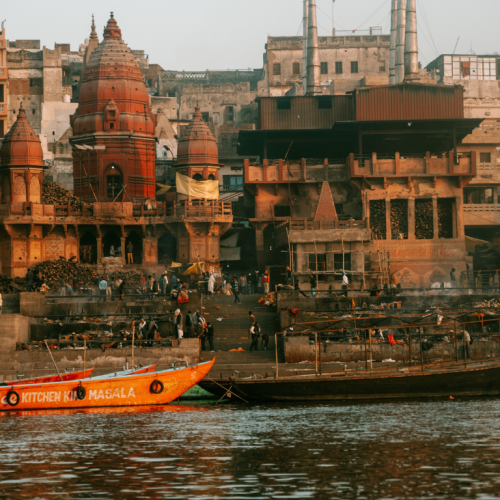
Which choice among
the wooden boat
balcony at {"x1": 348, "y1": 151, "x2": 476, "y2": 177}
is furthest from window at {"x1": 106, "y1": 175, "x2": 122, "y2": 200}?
the wooden boat

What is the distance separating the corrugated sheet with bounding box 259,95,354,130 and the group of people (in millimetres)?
26092

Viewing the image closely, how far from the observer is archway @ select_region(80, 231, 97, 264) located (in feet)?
205

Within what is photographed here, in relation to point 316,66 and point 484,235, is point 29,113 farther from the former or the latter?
point 484,235

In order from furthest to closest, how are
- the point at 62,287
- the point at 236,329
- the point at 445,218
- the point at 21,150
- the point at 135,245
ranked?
the point at 135,245 → the point at 21,150 → the point at 445,218 → the point at 62,287 → the point at 236,329

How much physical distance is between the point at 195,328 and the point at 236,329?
2.73m

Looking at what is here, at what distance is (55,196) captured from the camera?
211ft

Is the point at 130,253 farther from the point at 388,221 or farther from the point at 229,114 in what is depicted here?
the point at 229,114

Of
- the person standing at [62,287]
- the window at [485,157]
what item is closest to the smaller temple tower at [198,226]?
the person standing at [62,287]

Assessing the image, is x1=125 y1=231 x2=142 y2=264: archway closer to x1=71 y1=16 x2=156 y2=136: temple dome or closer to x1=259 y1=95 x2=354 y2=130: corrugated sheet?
x1=71 y1=16 x2=156 y2=136: temple dome

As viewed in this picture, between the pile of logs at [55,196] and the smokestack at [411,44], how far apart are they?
79.9 feet

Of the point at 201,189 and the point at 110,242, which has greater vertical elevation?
the point at 201,189

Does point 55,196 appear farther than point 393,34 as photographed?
No

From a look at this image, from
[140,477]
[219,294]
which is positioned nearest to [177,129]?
[219,294]

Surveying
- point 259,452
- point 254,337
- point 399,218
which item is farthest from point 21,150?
point 259,452
